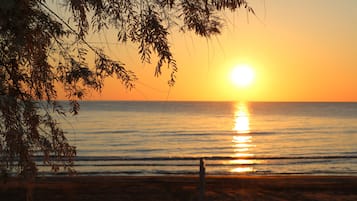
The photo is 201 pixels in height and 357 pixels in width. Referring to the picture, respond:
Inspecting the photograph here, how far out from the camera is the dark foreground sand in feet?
49.4

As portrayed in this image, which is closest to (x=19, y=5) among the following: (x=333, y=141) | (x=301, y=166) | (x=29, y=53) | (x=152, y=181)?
(x=29, y=53)

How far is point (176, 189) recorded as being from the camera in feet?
52.5

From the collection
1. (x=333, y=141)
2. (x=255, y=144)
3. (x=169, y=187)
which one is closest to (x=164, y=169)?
(x=169, y=187)

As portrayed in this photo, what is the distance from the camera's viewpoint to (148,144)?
49.8 metres

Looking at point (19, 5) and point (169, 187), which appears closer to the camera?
point (19, 5)

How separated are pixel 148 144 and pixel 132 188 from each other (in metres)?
33.4

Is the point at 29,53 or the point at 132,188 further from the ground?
the point at 29,53

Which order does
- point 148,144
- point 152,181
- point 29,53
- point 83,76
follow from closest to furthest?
point 29,53
point 83,76
point 152,181
point 148,144

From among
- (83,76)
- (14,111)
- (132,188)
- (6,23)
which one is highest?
(6,23)

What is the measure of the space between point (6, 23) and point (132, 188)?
39.0ft

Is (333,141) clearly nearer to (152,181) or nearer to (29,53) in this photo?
(152,181)

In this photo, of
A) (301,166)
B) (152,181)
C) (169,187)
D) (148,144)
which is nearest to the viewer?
(169,187)

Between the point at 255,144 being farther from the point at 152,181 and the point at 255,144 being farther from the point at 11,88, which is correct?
the point at 11,88

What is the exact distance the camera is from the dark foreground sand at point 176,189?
49.4 ft
